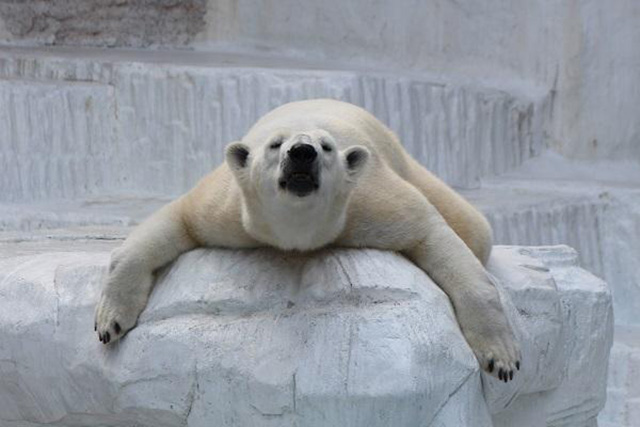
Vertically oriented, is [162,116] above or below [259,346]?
below

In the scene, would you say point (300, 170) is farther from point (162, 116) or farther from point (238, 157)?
point (162, 116)

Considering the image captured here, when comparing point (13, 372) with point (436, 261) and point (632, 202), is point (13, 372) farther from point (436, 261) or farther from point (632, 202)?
point (632, 202)

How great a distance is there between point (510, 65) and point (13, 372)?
237 inches

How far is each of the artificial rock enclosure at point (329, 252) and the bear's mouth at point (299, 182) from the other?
17.0 inches

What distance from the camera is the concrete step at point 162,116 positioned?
8672 mm

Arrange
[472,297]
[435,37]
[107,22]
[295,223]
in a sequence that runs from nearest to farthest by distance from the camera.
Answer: [295,223] → [472,297] → [435,37] → [107,22]

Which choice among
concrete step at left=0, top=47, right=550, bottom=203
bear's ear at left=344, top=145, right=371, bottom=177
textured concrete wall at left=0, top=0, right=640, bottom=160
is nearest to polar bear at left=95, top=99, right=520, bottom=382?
bear's ear at left=344, top=145, right=371, bottom=177

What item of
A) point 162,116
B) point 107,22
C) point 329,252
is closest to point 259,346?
point 329,252

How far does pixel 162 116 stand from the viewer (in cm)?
891

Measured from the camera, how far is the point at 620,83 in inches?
354

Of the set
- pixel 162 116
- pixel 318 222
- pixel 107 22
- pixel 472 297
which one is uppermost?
pixel 318 222

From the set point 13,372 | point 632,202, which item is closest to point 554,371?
point 13,372

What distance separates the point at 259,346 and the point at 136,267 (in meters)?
0.46

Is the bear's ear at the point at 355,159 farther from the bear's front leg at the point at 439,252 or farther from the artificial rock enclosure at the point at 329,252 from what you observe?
the artificial rock enclosure at the point at 329,252
